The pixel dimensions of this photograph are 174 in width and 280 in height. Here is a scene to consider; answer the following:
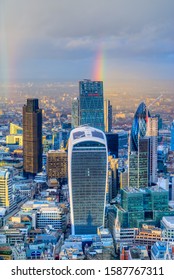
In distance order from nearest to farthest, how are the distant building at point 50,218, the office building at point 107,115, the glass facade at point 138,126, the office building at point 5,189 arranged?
the distant building at point 50,218 → the office building at point 107,115 → the office building at point 5,189 → the glass facade at point 138,126

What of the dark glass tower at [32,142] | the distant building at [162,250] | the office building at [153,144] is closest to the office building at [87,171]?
the office building at [153,144]

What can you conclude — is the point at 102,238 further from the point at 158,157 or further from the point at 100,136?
the point at 158,157

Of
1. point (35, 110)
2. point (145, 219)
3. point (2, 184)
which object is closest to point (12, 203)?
point (2, 184)

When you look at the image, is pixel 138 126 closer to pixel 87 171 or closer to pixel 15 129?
pixel 87 171

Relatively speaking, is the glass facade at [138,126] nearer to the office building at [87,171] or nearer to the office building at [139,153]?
the office building at [139,153]

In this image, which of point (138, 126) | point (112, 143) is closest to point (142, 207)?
point (112, 143)

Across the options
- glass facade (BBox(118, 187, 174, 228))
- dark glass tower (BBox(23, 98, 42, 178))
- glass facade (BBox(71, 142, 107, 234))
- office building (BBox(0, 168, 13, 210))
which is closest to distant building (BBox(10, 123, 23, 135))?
dark glass tower (BBox(23, 98, 42, 178))

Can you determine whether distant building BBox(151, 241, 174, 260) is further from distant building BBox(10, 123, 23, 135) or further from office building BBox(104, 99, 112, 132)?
distant building BBox(10, 123, 23, 135)
